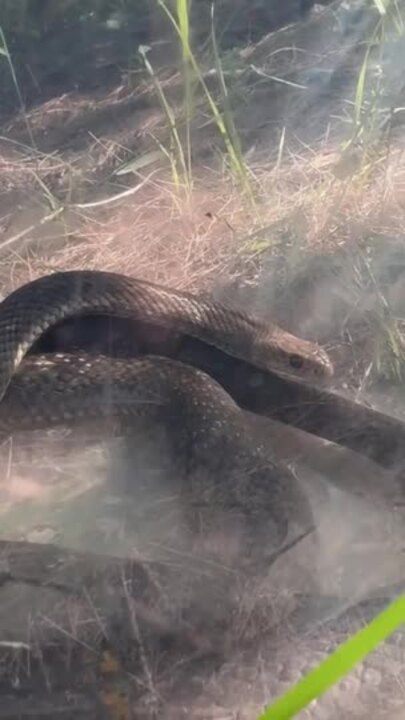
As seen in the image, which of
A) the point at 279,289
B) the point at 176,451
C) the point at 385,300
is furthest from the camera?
the point at 279,289

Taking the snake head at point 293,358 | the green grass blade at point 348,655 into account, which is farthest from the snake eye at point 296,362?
the green grass blade at point 348,655

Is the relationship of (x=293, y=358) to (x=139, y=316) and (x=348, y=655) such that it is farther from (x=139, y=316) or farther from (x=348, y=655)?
(x=348, y=655)

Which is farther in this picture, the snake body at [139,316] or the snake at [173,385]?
the snake body at [139,316]

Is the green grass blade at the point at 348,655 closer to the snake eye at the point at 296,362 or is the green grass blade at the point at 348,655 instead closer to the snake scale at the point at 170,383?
the snake scale at the point at 170,383

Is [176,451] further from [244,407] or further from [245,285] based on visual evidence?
[245,285]

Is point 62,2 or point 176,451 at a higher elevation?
point 62,2

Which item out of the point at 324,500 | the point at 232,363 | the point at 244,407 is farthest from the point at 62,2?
the point at 324,500

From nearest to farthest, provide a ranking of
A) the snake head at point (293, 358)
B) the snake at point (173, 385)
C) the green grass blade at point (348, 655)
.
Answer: the green grass blade at point (348, 655), the snake at point (173, 385), the snake head at point (293, 358)

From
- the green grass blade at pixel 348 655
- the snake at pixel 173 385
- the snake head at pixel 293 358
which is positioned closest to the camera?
the green grass blade at pixel 348 655
